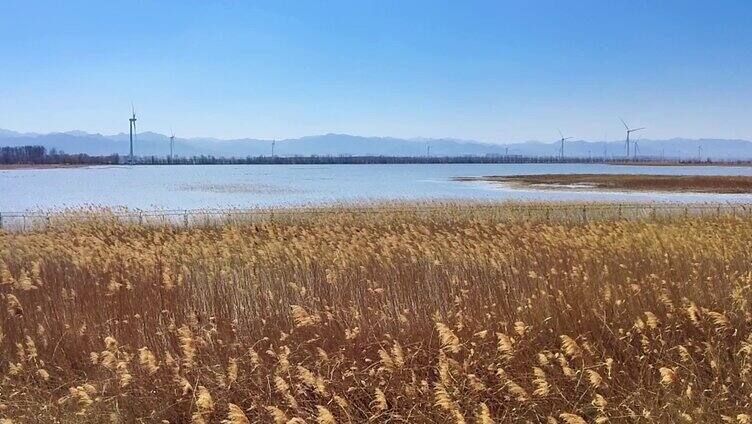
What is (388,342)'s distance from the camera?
267 inches

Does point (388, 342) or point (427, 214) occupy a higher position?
point (388, 342)

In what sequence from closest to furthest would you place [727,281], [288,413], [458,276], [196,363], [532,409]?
[532,409]
[288,413]
[196,363]
[727,281]
[458,276]

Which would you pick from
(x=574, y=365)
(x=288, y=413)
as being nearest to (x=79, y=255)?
(x=288, y=413)

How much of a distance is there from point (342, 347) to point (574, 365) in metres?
2.26

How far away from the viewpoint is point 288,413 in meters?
5.93

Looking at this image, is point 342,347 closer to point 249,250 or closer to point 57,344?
point 57,344

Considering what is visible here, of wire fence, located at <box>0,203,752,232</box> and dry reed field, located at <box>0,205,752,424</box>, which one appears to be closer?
dry reed field, located at <box>0,205,752,424</box>

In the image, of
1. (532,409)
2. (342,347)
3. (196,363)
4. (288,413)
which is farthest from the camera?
(342,347)

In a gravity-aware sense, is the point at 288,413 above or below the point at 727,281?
below

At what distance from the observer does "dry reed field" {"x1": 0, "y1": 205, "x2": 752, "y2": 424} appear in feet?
18.4

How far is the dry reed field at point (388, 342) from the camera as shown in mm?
5613

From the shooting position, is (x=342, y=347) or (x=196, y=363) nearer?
(x=196, y=363)

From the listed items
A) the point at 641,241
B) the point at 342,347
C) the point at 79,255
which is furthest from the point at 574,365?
the point at 79,255

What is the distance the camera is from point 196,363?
6.38 meters
